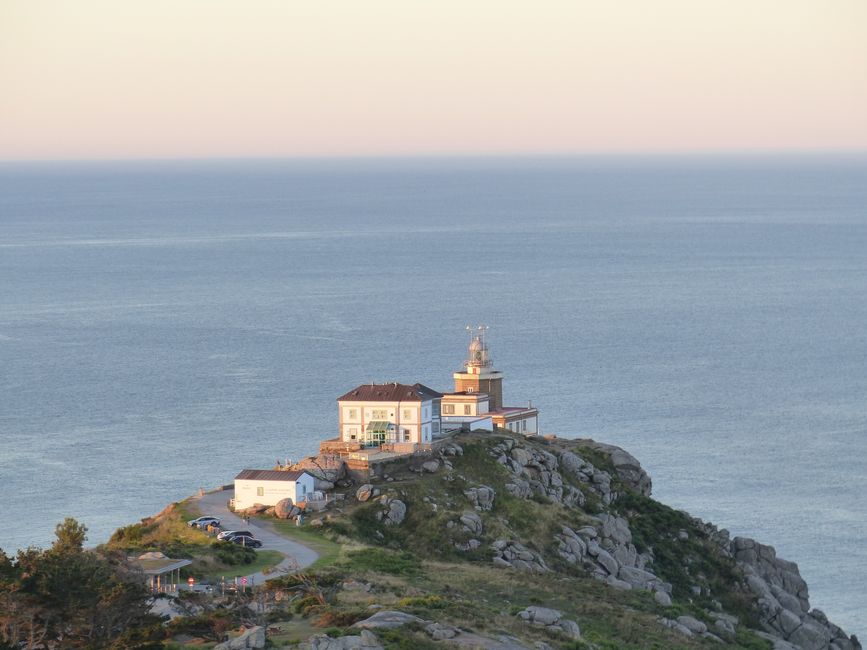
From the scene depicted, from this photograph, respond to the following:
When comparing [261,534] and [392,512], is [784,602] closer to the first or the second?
[392,512]

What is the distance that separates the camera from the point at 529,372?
135 metres

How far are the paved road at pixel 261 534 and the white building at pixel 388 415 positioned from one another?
6451 millimetres

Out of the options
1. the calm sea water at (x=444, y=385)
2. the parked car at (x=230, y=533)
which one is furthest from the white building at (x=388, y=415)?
the calm sea water at (x=444, y=385)

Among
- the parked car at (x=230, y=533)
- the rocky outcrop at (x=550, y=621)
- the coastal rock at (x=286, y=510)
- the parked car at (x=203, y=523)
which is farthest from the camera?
the coastal rock at (x=286, y=510)

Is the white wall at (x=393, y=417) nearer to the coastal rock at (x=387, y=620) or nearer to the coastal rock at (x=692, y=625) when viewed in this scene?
the coastal rock at (x=692, y=625)

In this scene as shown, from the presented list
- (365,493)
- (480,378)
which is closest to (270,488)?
(365,493)

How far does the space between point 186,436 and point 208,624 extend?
67.0 meters

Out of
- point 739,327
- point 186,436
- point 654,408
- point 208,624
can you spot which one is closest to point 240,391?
point 186,436

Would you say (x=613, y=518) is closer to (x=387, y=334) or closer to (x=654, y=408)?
(x=654, y=408)

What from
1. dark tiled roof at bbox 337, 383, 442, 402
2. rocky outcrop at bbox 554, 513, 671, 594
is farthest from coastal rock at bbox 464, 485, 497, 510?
dark tiled roof at bbox 337, 383, 442, 402

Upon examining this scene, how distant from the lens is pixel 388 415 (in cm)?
7694

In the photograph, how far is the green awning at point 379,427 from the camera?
3019 inches

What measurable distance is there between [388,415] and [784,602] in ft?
57.7

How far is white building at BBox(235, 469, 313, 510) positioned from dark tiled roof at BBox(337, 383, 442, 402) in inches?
315
